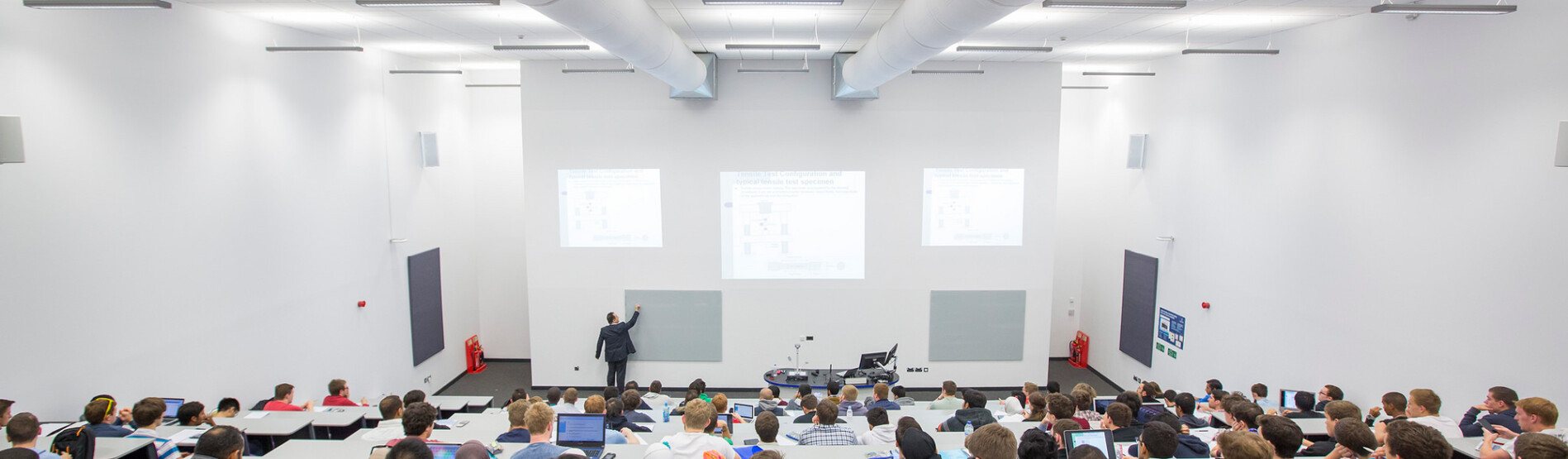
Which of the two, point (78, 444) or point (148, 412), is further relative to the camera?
point (148, 412)

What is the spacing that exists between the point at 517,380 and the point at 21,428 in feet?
19.4

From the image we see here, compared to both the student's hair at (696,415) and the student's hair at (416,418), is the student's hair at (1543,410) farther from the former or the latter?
the student's hair at (416,418)

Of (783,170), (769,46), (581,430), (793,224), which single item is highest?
(769,46)

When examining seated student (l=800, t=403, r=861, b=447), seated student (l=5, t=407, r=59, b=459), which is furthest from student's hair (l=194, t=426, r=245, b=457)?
Answer: seated student (l=800, t=403, r=861, b=447)

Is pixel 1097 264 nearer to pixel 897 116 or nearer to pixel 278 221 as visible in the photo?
pixel 897 116

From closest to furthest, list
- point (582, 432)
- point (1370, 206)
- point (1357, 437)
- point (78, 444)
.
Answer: point (1357, 437), point (78, 444), point (582, 432), point (1370, 206)

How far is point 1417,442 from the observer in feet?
9.18

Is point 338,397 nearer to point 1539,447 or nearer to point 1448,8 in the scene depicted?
point 1539,447

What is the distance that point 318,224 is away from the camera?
6453 millimetres

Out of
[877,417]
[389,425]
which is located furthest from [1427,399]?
[389,425]

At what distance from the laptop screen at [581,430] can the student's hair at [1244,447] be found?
2.87 m

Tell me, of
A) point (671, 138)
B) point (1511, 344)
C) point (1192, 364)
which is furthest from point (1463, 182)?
point (671, 138)

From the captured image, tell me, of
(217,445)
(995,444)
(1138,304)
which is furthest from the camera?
(1138,304)

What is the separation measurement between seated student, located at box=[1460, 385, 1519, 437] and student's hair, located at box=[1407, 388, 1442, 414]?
146 millimetres
